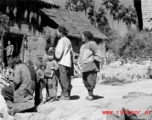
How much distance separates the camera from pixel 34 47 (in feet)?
46.7

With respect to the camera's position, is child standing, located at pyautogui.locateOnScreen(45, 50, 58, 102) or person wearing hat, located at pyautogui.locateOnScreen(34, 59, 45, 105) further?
child standing, located at pyautogui.locateOnScreen(45, 50, 58, 102)

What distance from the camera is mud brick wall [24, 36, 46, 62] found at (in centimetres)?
1377

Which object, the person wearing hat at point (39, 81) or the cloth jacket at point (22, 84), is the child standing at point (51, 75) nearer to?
the person wearing hat at point (39, 81)

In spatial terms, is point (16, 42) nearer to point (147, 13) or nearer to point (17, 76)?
point (17, 76)

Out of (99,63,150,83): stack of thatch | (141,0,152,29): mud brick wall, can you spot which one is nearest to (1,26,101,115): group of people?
(99,63,150,83): stack of thatch

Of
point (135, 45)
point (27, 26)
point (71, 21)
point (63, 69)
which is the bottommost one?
point (63, 69)

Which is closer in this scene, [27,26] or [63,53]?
[63,53]

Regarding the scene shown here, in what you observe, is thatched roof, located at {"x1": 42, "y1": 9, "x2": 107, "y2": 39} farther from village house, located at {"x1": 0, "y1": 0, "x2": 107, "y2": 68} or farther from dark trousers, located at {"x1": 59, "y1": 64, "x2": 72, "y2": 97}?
dark trousers, located at {"x1": 59, "y1": 64, "x2": 72, "y2": 97}

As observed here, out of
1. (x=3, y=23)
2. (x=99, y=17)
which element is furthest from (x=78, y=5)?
(x=3, y=23)

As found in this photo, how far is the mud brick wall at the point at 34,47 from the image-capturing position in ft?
45.2

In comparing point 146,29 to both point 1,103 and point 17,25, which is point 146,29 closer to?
point 17,25

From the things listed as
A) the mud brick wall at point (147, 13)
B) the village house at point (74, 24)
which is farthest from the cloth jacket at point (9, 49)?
the mud brick wall at point (147, 13)

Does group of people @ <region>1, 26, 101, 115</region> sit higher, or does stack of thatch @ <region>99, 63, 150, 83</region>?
group of people @ <region>1, 26, 101, 115</region>

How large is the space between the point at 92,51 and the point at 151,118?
2528 millimetres
